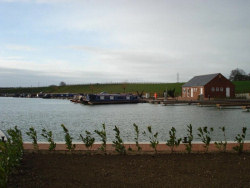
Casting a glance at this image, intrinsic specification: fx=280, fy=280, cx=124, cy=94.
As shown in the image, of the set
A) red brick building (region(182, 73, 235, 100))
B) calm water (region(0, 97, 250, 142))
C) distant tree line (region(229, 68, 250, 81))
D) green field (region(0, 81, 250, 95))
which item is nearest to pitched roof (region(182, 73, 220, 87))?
red brick building (region(182, 73, 235, 100))

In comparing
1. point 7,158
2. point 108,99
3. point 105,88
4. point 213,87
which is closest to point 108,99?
point 108,99

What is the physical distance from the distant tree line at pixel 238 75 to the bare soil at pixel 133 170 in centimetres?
→ 10293

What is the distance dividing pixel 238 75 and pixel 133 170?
10724 centimetres

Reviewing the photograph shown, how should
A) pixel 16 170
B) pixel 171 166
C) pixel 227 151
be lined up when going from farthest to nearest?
pixel 227 151
pixel 171 166
pixel 16 170

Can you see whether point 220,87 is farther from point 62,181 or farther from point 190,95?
point 62,181

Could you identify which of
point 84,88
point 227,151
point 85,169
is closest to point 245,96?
point 227,151

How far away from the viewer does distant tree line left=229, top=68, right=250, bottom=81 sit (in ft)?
339

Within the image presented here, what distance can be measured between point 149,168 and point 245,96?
192 ft

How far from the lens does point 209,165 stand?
7.29 meters

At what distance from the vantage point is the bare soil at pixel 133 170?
5.87m

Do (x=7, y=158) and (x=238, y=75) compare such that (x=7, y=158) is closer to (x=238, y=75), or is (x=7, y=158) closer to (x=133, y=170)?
(x=133, y=170)

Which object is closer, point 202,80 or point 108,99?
point 202,80

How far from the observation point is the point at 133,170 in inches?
268

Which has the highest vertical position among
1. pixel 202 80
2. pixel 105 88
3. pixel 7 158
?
pixel 202 80
